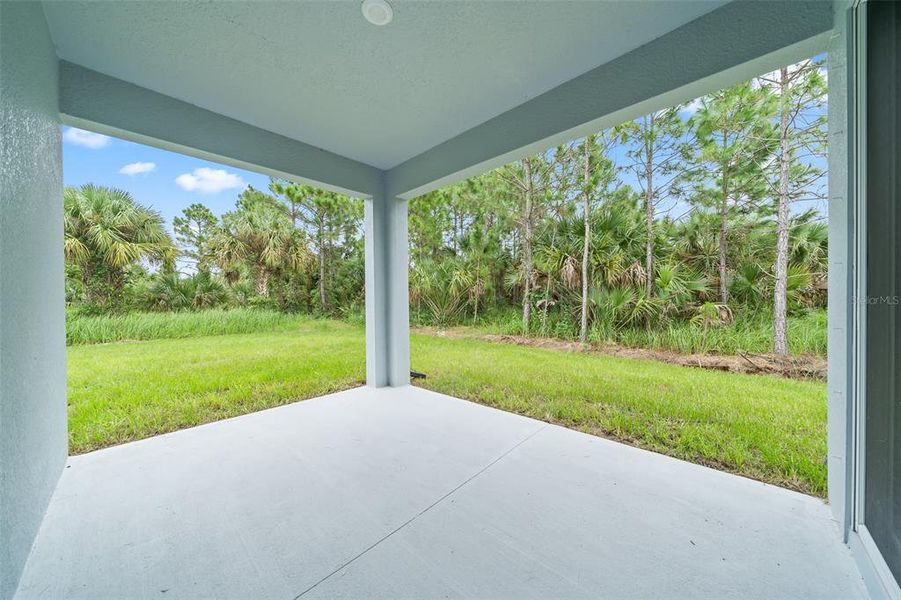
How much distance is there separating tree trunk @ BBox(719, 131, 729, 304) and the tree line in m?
0.02

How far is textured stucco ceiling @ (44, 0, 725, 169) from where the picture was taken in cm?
144

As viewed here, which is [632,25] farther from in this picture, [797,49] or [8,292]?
[8,292]

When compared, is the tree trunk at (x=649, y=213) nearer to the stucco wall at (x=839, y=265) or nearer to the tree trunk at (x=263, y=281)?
the stucco wall at (x=839, y=265)

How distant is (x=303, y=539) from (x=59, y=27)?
8.58 ft

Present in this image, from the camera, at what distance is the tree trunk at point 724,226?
4086mm

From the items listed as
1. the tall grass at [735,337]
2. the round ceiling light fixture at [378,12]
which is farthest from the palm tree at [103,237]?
the tall grass at [735,337]

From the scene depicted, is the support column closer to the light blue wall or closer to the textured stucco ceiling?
the textured stucco ceiling

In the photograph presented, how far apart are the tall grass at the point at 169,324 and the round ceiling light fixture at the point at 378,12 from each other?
557 cm

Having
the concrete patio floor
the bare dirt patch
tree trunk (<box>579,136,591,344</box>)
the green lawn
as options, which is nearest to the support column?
the green lawn

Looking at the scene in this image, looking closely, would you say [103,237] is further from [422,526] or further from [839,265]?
[839,265]

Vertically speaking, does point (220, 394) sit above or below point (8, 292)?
below

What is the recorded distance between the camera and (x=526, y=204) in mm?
5637

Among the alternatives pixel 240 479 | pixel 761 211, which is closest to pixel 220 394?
pixel 240 479

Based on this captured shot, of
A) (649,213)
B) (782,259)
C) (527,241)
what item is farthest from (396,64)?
(782,259)
